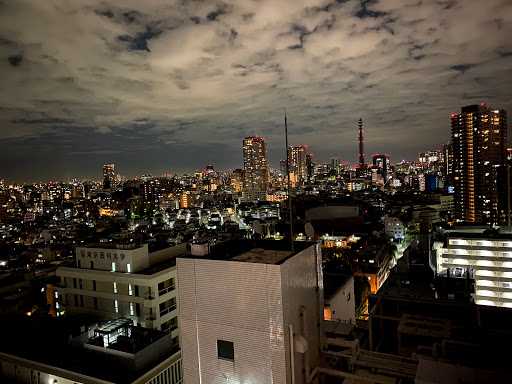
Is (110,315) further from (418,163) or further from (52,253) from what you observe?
(418,163)

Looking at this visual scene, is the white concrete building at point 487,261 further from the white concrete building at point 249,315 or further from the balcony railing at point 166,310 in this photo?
the white concrete building at point 249,315

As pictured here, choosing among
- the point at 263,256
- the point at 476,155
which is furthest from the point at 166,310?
the point at 476,155

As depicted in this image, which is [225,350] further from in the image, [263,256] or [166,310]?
[166,310]

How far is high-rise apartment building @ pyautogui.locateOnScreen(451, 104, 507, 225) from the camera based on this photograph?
54.3 m

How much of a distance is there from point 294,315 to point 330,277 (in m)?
10.8

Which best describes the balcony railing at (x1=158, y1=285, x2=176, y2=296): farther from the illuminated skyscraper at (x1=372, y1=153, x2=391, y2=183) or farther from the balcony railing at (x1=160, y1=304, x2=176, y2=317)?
the illuminated skyscraper at (x1=372, y1=153, x2=391, y2=183)

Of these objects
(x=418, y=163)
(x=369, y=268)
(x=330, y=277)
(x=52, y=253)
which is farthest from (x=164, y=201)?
(x=418, y=163)

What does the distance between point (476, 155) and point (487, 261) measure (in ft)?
151

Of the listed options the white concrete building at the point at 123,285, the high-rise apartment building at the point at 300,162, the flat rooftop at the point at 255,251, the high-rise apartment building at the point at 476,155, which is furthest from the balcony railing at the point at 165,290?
the high-rise apartment building at the point at 300,162

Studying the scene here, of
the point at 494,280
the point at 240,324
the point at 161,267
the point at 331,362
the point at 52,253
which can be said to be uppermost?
the point at 240,324

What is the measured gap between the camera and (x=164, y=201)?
261ft

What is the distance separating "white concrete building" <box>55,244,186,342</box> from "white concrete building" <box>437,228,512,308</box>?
16993 mm

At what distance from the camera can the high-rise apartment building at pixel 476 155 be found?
178 ft

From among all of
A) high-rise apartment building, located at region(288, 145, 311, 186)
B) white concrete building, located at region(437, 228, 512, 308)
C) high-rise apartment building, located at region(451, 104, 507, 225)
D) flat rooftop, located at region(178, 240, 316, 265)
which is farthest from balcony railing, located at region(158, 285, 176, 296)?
high-rise apartment building, located at region(288, 145, 311, 186)
